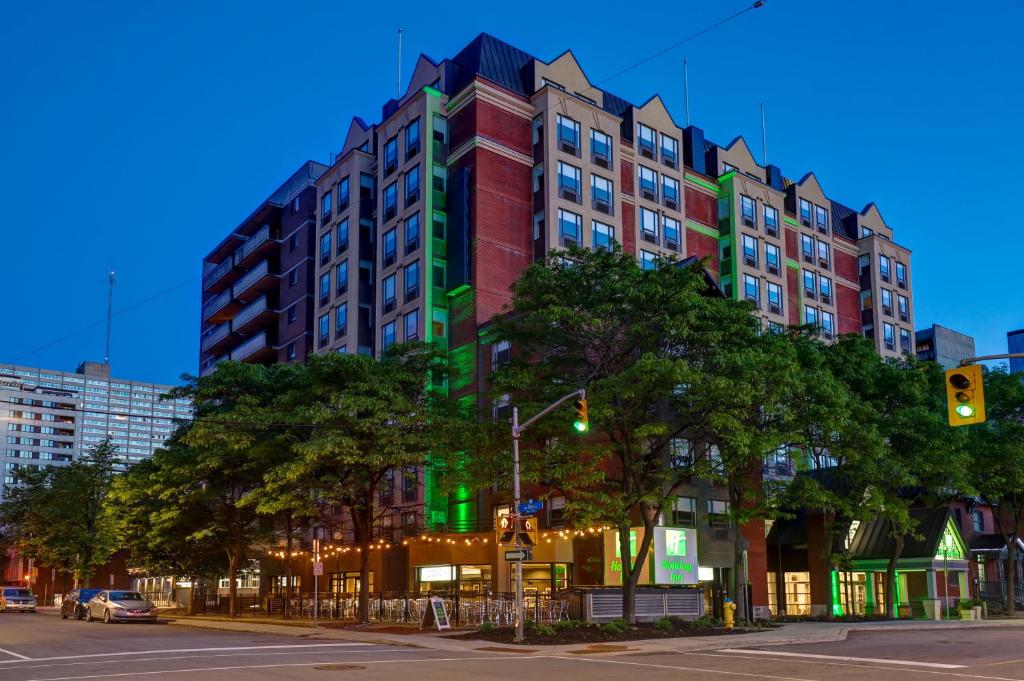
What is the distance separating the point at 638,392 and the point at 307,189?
5092 cm

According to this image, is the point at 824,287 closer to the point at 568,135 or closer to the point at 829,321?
the point at 829,321

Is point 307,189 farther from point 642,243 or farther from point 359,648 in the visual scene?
point 359,648

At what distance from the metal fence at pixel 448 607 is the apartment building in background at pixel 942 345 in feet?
255

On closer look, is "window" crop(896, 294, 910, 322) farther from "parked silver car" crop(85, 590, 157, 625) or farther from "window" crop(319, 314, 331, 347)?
"parked silver car" crop(85, 590, 157, 625)

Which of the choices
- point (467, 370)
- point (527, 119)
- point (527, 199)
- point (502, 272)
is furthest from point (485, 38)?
point (467, 370)

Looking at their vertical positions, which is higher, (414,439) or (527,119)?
(527,119)

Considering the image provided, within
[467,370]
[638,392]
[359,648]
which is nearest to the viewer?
[359,648]

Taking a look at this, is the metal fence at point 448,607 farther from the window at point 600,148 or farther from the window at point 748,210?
the window at point 748,210

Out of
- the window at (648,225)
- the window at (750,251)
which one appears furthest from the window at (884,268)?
the window at (648,225)

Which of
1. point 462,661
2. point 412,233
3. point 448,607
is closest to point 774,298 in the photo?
point 412,233

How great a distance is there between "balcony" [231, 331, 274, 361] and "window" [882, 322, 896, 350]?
52.6 m

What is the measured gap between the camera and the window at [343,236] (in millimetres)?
69188

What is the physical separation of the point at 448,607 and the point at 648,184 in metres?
37.9

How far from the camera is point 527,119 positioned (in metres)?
63.3
